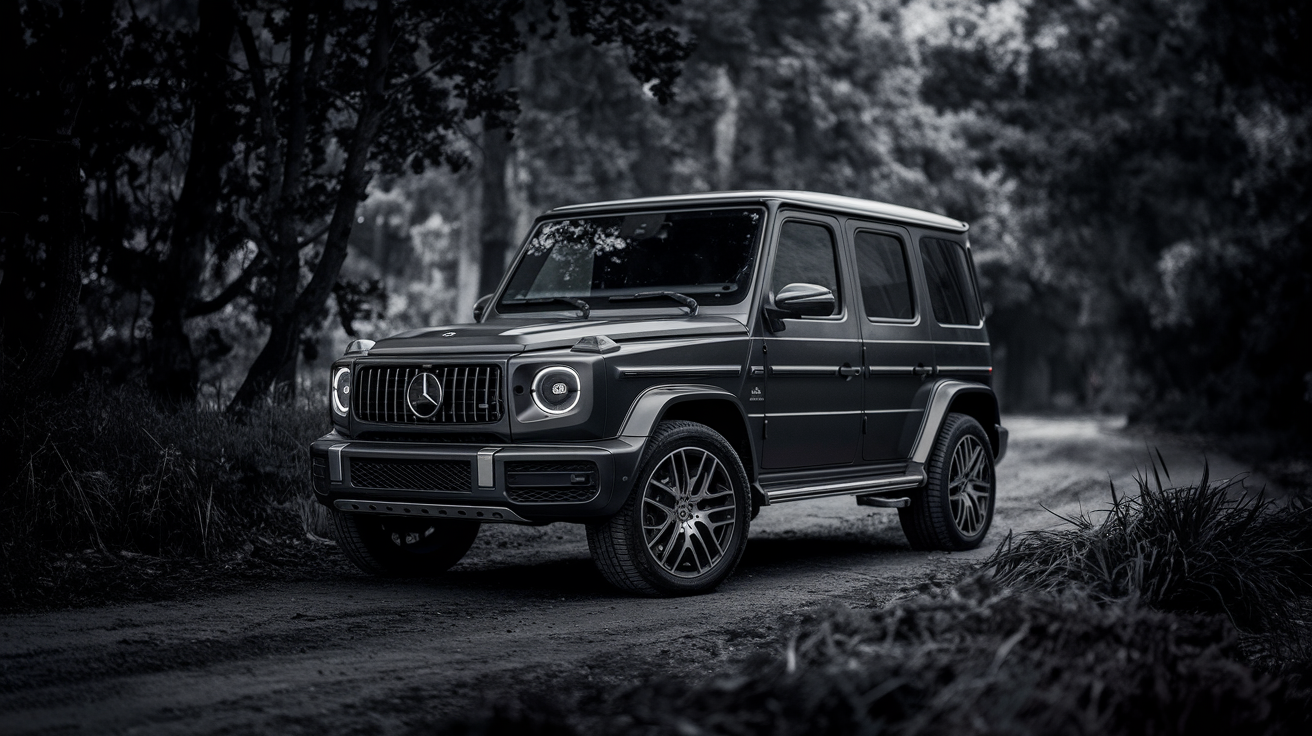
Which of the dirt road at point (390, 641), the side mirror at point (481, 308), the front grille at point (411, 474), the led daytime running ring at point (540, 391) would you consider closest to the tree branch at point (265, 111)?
the side mirror at point (481, 308)

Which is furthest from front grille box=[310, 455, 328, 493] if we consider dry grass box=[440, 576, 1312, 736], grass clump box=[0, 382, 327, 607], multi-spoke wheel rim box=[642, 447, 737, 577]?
dry grass box=[440, 576, 1312, 736]

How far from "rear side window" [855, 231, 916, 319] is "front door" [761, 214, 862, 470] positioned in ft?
0.96

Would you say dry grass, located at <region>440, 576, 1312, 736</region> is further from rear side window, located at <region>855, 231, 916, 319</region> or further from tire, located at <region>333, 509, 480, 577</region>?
rear side window, located at <region>855, 231, 916, 319</region>

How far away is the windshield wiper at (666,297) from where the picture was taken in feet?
25.3

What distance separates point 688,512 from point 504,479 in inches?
38.9

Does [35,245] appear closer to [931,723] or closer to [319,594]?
[319,594]

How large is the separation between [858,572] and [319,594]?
3057mm

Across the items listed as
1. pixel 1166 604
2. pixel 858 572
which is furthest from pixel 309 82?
pixel 1166 604

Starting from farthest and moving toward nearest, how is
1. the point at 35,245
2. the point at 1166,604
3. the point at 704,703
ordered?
the point at 35,245 → the point at 1166,604 → the point at 704,703

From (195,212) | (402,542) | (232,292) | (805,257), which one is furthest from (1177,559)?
(232,292)

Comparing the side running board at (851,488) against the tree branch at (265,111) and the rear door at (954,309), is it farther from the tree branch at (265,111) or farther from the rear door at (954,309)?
the tree branch at (265,111)

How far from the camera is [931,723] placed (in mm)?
3443

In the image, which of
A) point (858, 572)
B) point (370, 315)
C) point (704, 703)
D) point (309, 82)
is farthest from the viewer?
point (370, 315)

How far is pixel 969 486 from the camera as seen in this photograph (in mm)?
9578
